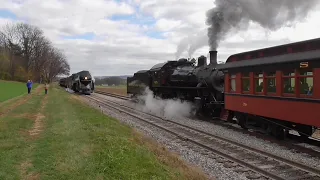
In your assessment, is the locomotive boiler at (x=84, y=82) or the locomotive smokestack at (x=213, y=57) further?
the locomotive boiler at (x=84, y=82)

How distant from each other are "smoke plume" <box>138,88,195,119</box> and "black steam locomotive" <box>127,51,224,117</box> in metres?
0.35

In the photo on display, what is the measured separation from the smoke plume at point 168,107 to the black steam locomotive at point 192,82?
0.35m

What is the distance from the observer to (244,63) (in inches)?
486

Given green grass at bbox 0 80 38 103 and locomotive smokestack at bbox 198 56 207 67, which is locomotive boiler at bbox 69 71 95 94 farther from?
locomotive smokestack at bbox 198 56 207 67

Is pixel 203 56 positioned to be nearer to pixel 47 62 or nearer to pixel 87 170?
pixel 87 170

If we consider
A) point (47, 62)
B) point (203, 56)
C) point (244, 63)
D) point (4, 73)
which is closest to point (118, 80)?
point (47, 62)

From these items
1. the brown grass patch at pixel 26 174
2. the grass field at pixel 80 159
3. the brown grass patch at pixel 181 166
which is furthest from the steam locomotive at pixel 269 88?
the brown grass patch at pixel 26 174

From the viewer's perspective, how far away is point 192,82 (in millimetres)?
18547

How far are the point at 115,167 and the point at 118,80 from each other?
89.1 metres

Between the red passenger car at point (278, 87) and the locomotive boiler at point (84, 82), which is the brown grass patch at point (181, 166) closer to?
the red passenger car at point (278, 87)

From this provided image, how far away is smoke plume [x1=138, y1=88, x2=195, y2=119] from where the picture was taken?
18906mm

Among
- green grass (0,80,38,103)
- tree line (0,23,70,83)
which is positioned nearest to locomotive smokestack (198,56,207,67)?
green grass (0,80,38,103)

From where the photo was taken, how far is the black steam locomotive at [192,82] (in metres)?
16.8

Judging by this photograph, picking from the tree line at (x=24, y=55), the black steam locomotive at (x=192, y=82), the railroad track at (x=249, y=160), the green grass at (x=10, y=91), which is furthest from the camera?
the tree line at (x=24, y=55)
